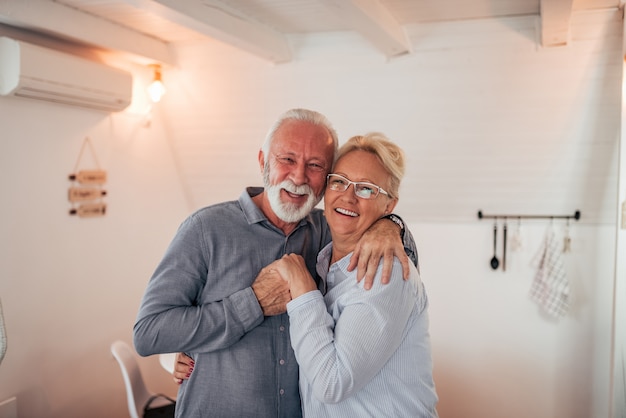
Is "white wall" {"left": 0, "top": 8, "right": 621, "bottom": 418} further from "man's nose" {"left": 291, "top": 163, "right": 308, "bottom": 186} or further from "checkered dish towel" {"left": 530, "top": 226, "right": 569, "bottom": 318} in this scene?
"man's nose" {"left": 291, "top": 163, "right": 308, "bottom": 186}

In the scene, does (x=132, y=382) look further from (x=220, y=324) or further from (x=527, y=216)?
(x=527, y=216)

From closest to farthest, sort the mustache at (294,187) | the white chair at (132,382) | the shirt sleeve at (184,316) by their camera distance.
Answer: the shirt sleeve at (184,316)
the mustache at (294,187)
the white chair at (132,382)

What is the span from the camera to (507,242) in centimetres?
329

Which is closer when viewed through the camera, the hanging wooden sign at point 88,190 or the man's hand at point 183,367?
the man's hand at point 183,367

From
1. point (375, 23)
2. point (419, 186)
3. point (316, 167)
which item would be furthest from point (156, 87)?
point (316, 167)

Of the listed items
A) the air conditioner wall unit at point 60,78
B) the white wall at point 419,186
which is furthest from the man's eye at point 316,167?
the air conditioner wall unit at point 60,78

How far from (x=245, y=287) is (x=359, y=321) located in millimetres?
446

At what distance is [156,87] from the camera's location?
10.7 ft

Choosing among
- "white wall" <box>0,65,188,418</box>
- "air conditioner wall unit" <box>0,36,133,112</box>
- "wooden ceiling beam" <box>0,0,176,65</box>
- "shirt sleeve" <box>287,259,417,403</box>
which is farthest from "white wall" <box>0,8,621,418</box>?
"shirt sleeve" <box>287,259,417,403</box>

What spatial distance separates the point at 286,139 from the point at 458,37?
1419 millimetres

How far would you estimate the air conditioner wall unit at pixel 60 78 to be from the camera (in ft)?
8.17

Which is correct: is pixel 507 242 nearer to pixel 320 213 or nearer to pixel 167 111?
pixel 320 213

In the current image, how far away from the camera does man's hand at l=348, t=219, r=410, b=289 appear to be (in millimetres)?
1372

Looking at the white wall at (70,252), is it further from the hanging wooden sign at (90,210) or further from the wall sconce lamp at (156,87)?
the wall sconce lamp at (156,87)
